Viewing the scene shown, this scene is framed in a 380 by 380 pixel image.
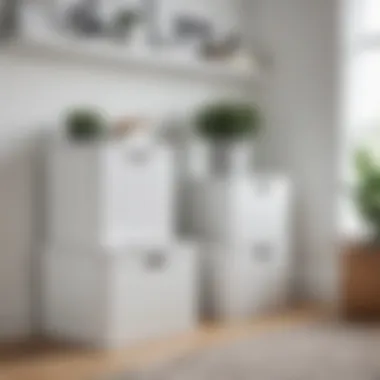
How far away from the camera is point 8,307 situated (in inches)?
136

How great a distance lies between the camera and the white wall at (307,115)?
4223 millimetres

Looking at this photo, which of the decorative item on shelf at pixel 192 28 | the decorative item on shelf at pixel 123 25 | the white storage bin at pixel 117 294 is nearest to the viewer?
the white storage bin at pixel 117 294

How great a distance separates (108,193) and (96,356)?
0.59 meters

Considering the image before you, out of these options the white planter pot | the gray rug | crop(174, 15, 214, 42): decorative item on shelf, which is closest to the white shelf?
crop(174, 15, 214, 42): decorative item on shelf

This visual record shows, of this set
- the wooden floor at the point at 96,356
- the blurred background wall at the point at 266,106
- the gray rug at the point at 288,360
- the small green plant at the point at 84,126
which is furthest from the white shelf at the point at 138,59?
the gray rug at the point at 288,360

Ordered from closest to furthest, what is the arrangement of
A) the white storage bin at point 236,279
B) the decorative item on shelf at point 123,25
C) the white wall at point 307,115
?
the decorative item on shelf at point 123,25 < the white storage bin at point 236,279 < the white wall at point 307,115

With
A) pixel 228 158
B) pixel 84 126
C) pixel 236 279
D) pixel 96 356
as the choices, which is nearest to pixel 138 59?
pixel 84 126

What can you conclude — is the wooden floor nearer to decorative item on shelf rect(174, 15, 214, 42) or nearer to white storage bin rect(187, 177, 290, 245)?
white storage bin rect(187, 177, 290, 245)

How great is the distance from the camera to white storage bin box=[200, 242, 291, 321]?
12.5 feet

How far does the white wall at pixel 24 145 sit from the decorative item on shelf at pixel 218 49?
616mm

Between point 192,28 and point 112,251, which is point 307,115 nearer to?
point 192,28

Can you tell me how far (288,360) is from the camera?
295 cm

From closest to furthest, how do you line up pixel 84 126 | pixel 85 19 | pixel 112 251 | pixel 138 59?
pixel 112 251, pixel 84 126, pixel 85 19, pixel 138 59

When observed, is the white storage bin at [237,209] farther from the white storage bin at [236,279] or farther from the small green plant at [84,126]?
the small green plant at [84,126]
